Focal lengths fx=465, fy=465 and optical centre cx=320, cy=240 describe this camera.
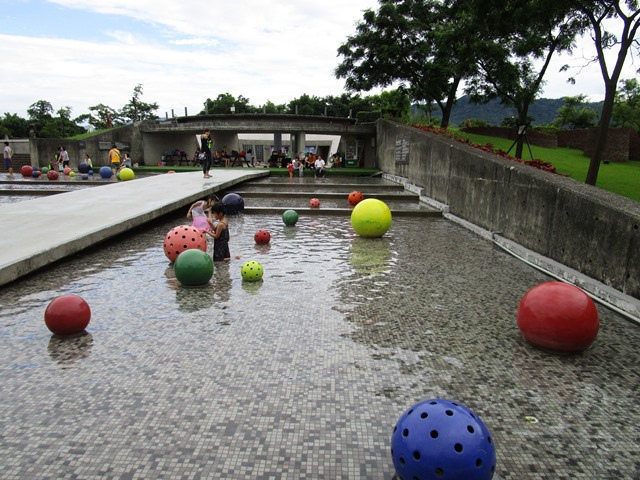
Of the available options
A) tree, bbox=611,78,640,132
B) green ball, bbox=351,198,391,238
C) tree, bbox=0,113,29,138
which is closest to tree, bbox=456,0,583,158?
green ball, bbox=351,198,391,238

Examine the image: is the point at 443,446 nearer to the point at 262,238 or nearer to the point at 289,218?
the point at 262,238

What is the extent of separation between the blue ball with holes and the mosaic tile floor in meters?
0.42

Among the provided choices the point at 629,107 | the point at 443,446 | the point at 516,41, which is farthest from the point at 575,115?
the point at 443,446

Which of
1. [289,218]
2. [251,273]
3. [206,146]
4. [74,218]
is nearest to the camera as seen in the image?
[251,273]

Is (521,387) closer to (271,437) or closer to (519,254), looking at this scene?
(271,437)

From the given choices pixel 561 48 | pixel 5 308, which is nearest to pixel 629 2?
pixel 561 48

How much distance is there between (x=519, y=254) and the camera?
374 inches

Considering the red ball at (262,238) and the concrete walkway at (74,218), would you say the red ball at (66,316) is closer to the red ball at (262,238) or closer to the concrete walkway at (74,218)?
the concrete walkway at (74,218)

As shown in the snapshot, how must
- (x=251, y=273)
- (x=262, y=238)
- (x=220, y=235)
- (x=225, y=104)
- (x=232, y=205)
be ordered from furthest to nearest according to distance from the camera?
(x=225, y=104), (x=232, y=205), (x=262, y=238), (x=220, y=235), (x=251, y=273)

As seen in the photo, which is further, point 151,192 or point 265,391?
point 151,192

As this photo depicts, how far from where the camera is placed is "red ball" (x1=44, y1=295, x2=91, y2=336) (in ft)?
17.2

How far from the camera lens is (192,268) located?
7082 millimetres

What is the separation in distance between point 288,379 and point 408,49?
2926 cm

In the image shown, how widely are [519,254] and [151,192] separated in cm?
1132
